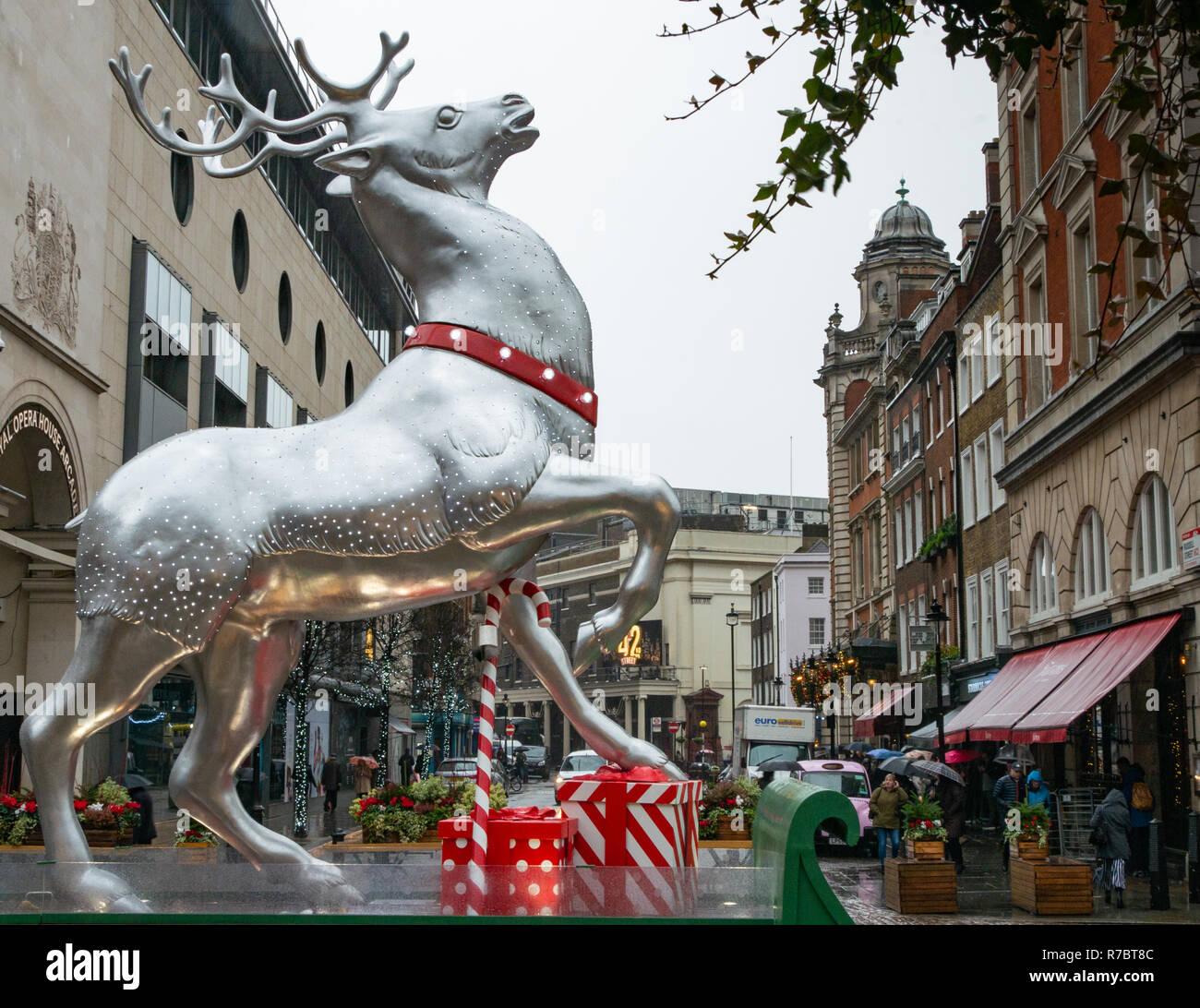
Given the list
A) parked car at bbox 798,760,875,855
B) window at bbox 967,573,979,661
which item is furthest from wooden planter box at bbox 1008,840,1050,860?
window at bbox 967,573,979,661

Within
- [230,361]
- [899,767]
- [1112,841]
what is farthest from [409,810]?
[230,361]

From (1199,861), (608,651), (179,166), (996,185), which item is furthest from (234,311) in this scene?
(608,651)

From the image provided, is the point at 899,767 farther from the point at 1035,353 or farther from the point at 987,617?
the point at 987,617

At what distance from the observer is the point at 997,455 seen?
34.0 m

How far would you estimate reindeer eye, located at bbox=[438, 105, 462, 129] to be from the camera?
5703 millimetres

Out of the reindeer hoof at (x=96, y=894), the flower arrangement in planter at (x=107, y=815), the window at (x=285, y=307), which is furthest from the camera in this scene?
the window at (x=285, y=307)

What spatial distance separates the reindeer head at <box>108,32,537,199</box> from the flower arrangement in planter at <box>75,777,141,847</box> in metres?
11.6

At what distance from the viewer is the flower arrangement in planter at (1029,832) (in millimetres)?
15430

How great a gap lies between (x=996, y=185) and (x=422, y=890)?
1518 inches

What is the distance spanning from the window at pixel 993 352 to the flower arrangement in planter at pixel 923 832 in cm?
1642

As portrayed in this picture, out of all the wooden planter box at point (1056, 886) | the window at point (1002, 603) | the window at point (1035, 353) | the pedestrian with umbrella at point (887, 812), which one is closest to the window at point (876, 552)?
the window at point (1002, 603)

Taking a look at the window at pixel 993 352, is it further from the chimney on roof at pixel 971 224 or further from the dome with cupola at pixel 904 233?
the dome with cupola at pixel 904 233

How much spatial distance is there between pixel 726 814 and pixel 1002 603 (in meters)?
23.6
